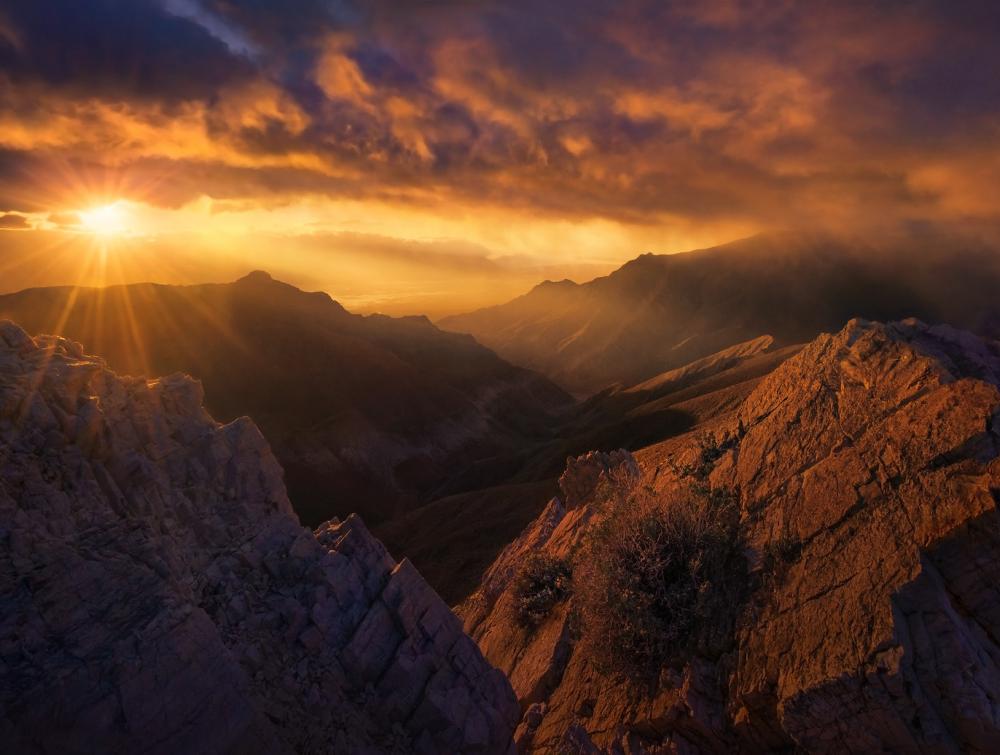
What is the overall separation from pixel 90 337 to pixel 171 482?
8058 centimetres

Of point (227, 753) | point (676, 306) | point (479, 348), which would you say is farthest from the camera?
point (676, 306)

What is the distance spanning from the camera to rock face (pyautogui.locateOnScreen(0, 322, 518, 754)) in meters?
6.49

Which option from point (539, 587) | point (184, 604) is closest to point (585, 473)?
point (539, 587)

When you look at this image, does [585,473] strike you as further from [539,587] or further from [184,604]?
[184,604]

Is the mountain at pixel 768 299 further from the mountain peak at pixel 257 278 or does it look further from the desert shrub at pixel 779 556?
the desert shrub at pixel 779 556

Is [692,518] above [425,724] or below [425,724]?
above

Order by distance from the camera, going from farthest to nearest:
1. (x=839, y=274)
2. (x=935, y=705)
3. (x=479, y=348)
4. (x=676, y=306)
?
(x=676, y=306) → (x=839, y=274) → (x=479, y=348) → (x=935, y=705)

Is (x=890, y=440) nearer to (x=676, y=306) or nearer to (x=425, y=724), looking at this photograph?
(x=425, y=724)

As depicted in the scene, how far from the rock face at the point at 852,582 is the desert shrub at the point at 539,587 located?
7.90 feet

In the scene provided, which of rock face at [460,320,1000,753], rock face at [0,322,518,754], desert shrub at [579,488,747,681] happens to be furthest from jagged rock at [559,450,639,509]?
rock face at [0,322,518,754]

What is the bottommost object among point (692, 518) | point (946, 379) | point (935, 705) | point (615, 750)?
point (615, 750)

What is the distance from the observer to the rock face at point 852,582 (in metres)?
6.38

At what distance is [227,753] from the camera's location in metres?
6.97

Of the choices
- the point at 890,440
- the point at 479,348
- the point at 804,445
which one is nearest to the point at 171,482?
the point at 804,445
